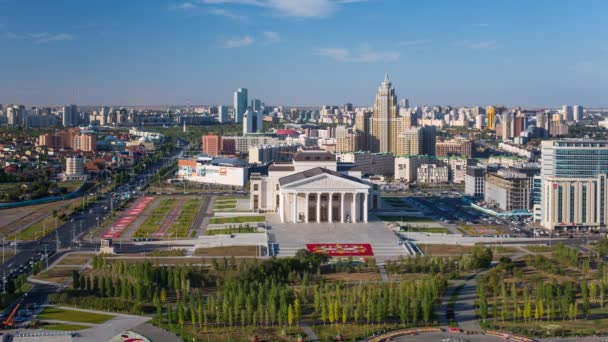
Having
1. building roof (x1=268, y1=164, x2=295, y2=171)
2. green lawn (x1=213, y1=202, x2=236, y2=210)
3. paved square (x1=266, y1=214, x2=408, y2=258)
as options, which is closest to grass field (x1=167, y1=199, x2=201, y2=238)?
green lawn (x1=213, y1=202, x2=236, y2=210)

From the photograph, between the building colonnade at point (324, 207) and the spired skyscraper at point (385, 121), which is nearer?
the building colonnade at point (324, 207)

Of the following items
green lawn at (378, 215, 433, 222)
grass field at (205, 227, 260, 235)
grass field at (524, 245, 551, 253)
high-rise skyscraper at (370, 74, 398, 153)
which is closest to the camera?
grass field at (524, 245, 551, 253)

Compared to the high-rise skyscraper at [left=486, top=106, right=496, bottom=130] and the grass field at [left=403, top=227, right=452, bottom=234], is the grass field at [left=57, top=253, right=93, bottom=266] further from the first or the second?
the high-rise skyscraper at [left=486, top=106, right=496, bottom=130]

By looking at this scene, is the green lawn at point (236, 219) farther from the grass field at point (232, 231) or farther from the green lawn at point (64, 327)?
Result: the green lawn at point (64, 327)

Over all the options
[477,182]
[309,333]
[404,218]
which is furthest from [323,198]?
[309,333]

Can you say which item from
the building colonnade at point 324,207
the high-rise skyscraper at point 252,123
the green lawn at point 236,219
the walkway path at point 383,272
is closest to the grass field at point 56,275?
the walkway path at point 383,272

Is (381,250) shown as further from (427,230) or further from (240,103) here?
(240,103)
